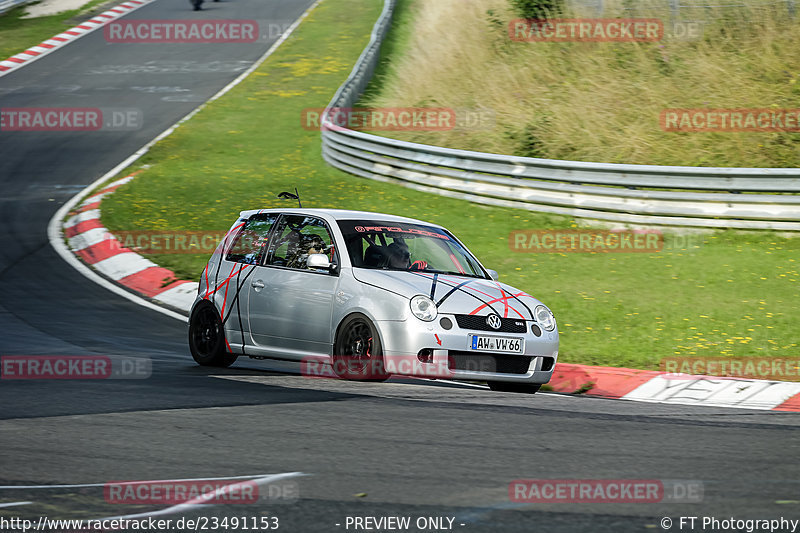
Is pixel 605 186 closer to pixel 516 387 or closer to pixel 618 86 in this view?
pixel 618 86

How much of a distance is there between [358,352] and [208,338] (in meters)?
2.23

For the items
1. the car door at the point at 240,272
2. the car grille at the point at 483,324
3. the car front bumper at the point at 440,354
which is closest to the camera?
the car front bumper at the point at 440,354


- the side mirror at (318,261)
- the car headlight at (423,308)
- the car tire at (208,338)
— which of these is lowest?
the car tire at (208,338)

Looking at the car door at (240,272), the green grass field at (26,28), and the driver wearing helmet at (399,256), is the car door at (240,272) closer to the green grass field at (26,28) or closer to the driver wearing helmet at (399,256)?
the driver wearing helmet at (399,256)

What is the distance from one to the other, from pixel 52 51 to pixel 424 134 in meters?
20.2

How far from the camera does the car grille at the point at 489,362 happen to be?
28.4 ft

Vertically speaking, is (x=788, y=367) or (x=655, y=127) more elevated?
(x=655, y=127)

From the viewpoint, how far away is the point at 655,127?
780 inches

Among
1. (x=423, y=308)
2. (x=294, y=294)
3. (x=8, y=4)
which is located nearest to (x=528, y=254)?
(x=294, y=294)

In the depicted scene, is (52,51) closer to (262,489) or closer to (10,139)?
(10,139)

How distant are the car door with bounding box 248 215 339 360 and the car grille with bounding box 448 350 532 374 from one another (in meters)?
1.22

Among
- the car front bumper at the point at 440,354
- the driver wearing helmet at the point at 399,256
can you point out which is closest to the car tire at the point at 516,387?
the car front bumper at the point at 440,354

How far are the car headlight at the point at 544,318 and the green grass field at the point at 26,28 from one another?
3197 centimetres

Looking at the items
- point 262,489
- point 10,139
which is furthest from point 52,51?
point 262,489
